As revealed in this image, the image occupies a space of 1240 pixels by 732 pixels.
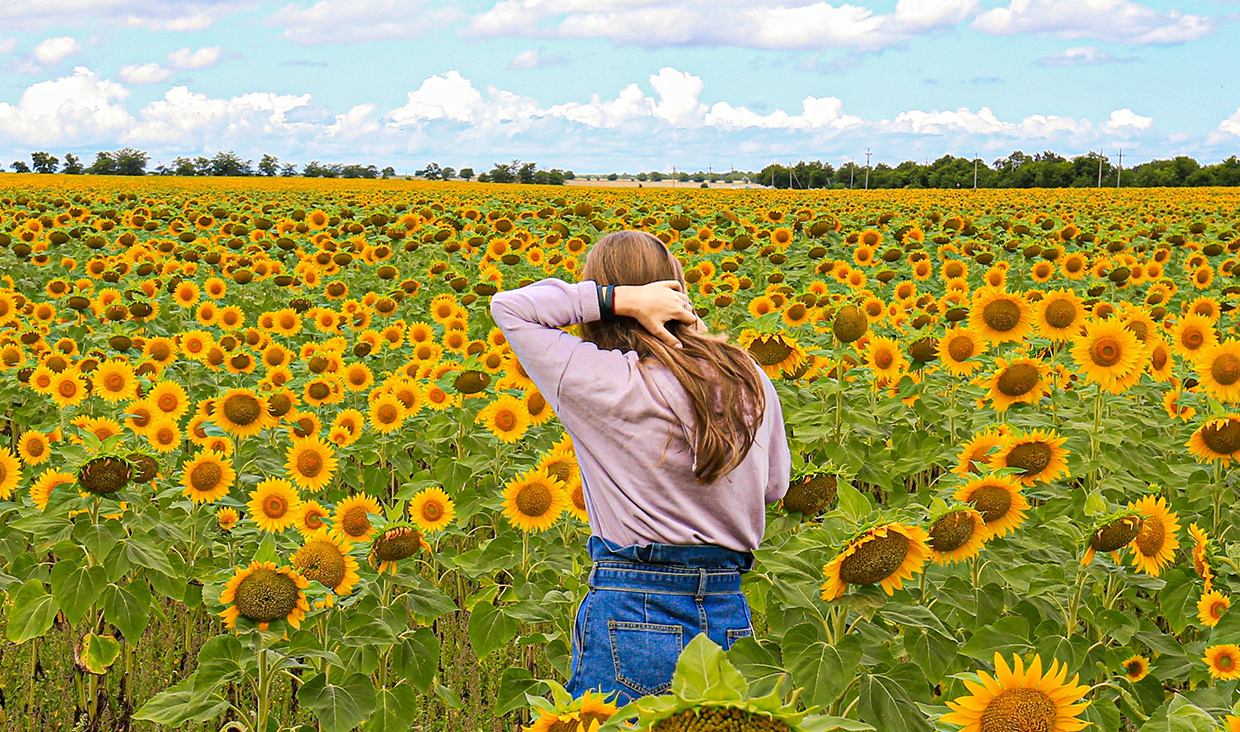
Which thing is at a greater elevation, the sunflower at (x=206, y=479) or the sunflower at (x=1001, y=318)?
the sunflower at (x=1001, y=318)

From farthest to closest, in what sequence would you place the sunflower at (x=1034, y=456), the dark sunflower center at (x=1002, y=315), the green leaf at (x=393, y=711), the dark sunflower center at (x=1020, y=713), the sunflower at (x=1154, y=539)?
the dark sunflower center at (x=1002, y=315) → the sunflower at (x=1034, y=456) → the green leaf at (x=393, y=711) → the sunflower at (x=1154, y=539) → the dark sunflower center at (x=1020, y=713)

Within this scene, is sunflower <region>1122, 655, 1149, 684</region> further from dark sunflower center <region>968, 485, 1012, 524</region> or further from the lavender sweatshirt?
the lavender sweatshirt

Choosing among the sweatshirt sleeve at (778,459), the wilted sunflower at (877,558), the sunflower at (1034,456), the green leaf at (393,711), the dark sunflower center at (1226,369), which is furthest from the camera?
the dark sunflower center at (1226,369)

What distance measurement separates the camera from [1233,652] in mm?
3385

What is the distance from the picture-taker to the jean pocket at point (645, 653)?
9.50ft

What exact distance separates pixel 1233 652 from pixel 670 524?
6.55 ft

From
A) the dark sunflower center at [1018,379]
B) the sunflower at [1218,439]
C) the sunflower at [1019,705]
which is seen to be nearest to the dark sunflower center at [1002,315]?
the dark sunflower center at [1018,379]

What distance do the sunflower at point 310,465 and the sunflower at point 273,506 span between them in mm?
688

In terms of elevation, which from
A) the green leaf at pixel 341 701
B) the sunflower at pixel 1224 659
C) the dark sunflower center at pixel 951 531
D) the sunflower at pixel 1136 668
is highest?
the dark sunflower center at pixel 951 531

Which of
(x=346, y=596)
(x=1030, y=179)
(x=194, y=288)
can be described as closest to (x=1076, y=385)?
(x=346, y=596)

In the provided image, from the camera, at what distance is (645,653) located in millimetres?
2904

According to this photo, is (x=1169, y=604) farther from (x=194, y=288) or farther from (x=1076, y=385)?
(x=194, y=288)

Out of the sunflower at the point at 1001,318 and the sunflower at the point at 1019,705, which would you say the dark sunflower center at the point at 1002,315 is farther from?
the sunflower at the point at 1019,705

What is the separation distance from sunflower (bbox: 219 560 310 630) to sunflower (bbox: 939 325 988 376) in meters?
3.69
